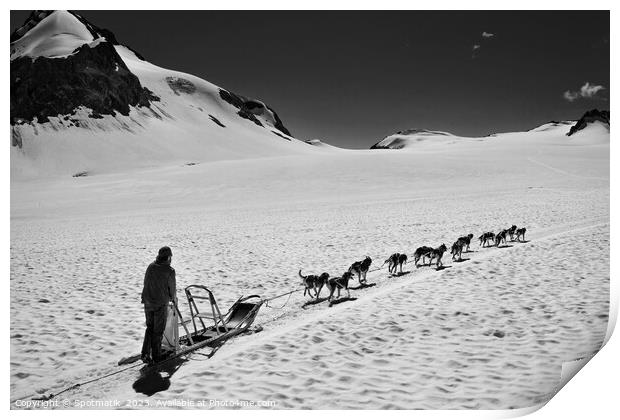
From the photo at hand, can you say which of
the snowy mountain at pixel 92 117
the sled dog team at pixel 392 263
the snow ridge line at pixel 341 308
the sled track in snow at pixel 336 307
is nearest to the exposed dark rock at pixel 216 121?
the snowy mountain at pixel 92 117

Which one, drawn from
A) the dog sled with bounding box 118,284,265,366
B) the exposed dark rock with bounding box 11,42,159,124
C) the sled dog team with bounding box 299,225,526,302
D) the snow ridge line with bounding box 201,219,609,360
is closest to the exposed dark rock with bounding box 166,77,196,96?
the exposed dark rock with bounding box 11,42,159,124

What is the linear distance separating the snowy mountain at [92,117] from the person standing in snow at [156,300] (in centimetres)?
7714

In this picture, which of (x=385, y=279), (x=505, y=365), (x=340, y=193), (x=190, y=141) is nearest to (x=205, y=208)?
(x=340, y=193)

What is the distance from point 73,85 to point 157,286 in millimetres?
135142

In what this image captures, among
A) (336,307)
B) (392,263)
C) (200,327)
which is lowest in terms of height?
(200,327)

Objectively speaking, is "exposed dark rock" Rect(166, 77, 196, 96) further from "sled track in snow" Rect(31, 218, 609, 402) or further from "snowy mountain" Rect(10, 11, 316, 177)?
"sled track in snow" Rect(31, 218, 609, 402)

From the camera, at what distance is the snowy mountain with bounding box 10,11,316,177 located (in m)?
89.7

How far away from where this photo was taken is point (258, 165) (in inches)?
2394

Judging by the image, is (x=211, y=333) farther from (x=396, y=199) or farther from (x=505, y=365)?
(x=396, y=199)

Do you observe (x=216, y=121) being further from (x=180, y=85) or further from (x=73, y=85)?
(x=73, y=85)

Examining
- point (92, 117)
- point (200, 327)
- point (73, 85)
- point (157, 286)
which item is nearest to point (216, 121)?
point (73, 85)

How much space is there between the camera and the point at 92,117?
114 metres

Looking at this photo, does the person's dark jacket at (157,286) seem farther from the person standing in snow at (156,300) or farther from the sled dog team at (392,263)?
the sled dog team at (392,263)

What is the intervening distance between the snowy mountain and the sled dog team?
7595 cm
